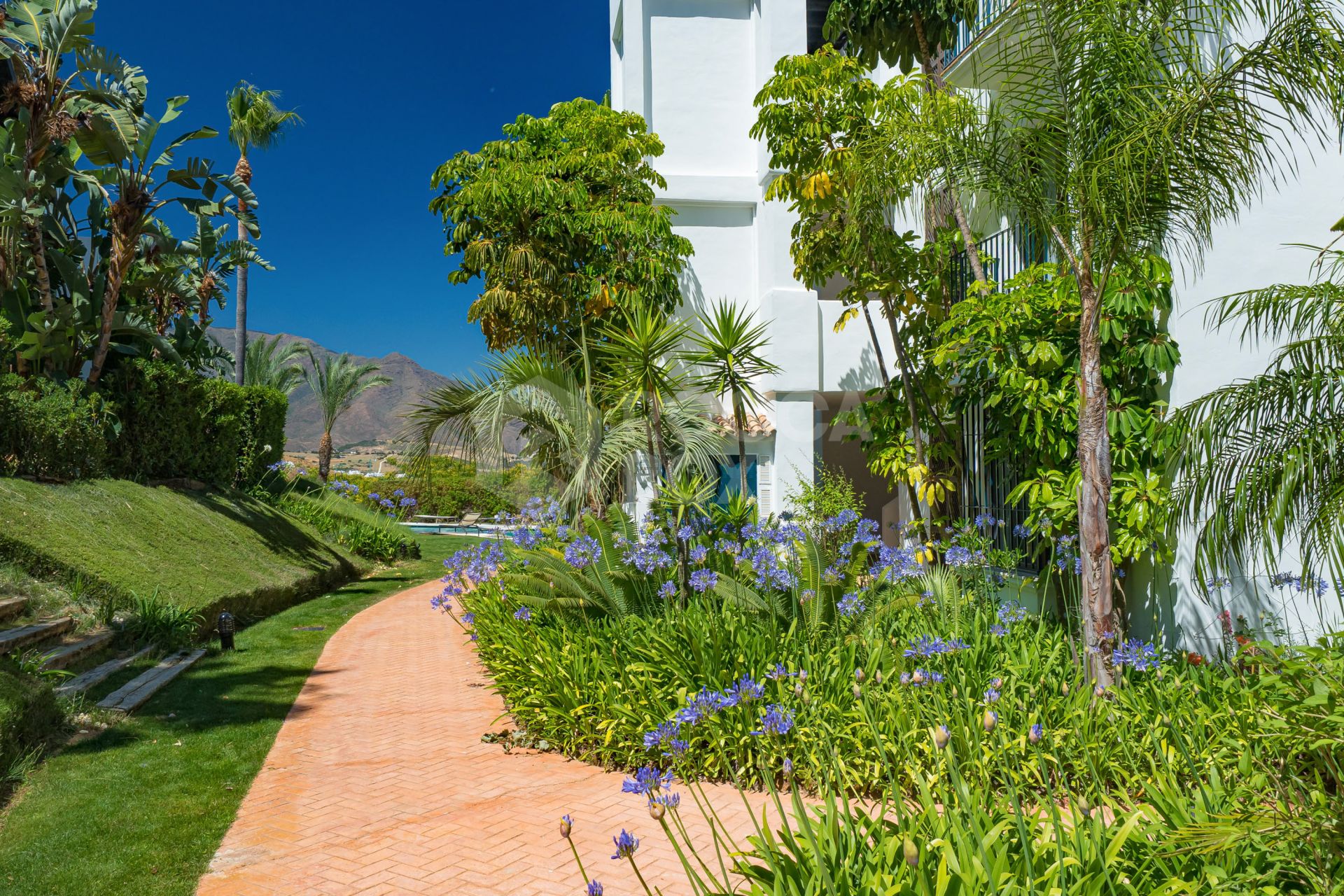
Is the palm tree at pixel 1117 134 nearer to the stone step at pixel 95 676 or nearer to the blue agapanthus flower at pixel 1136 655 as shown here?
the blue agapanthus flower at pixel 1136 655

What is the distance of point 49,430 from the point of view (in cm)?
1063

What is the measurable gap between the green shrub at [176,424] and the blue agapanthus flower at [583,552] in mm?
9170

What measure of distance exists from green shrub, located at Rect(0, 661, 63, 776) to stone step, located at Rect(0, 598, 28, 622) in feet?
4.29

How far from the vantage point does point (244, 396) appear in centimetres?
1659

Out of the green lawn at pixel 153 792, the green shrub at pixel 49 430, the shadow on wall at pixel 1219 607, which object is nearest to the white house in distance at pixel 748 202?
the shadow on wall at pixel 1219 607

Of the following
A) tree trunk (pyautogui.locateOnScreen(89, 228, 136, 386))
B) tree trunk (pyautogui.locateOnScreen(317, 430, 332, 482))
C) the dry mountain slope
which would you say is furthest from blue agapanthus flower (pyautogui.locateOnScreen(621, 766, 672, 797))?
the dry mountain slope

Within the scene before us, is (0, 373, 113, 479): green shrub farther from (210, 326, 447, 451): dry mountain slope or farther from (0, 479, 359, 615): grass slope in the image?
(210, 326, 447, 451): dry mountain slope

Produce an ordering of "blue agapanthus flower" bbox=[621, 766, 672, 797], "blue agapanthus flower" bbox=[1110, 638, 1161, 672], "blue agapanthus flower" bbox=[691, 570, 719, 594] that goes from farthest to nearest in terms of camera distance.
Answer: "blue agapanthus flower" bbox=[691, 570, 719, 594]
"blue agapanthus flower" bbox=[1110, 638, 1161, 672]
"blue agapanthus flower" bbox=[621, 766, 672, 797]

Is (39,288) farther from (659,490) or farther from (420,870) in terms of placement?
(420,870)

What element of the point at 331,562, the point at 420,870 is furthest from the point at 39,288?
the point at 420,870

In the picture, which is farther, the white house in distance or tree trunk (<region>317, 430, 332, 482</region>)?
tree trunk (<region>317, 430, 332, 482</region>)

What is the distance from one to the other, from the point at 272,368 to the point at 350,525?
1935 cm

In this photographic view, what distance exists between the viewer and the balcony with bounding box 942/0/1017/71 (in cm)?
989

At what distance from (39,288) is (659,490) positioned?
10.1 m
